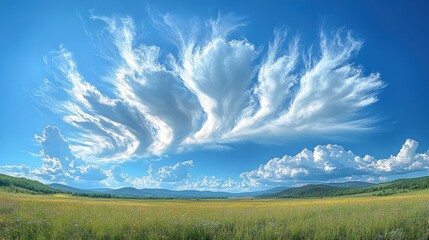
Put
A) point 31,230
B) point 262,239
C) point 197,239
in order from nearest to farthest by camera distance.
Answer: point 262,239 < point 197,239 < point 31,230

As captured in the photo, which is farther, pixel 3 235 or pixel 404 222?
pixel 404 222

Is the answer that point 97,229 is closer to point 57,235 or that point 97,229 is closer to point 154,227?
point 57,235

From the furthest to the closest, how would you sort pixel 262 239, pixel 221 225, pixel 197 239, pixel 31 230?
pixel 221 225
pixel 31 230
pixel 197 239
pixel 262 239

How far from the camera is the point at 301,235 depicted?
8984 millimetres

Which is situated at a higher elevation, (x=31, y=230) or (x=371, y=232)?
(x=31, y=230)

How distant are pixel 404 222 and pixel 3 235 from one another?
13291 mm

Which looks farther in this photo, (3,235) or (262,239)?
(3,235)

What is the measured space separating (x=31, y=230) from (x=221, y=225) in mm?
6425

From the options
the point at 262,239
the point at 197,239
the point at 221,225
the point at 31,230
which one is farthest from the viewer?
the point at 221,225

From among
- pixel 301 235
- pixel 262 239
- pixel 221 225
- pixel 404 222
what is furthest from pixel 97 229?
pixel 404 222

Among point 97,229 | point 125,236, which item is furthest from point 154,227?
point 97,229

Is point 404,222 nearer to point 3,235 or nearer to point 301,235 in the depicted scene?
point 301,235

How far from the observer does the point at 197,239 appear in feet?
29.4

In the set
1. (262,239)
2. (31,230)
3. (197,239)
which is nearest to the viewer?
(262,239)
